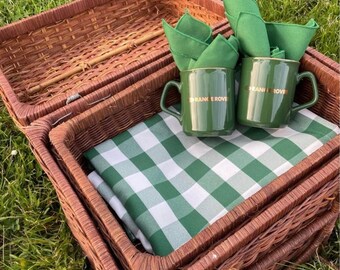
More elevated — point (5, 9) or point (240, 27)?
point (240, 27)

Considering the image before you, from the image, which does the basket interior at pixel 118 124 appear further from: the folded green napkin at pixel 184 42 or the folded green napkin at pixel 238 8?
the folded green napkin at pixel 238 8

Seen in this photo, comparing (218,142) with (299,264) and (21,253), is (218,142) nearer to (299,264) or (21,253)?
(299,264)

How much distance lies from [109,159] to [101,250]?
11.6 inches

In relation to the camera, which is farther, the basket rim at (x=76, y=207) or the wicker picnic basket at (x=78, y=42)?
the wicker picnic basket at (x=78, y=42)

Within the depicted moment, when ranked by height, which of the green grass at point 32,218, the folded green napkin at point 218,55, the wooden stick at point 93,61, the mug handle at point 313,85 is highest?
the folded green napkin at point 218,55

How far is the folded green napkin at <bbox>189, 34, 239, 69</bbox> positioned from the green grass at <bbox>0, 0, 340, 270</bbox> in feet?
1.72

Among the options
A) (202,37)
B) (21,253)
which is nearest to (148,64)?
(202,37)

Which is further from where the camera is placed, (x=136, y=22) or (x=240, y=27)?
(x=136, y=22)

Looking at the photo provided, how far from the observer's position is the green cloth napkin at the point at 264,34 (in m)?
0.94

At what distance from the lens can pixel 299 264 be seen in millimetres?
1058

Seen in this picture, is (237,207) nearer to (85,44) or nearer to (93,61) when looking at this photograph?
(93,61)

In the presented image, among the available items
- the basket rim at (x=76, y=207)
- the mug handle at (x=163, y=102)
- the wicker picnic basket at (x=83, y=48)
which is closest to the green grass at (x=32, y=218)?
the wicker picnic basket at (x=83, y=48)

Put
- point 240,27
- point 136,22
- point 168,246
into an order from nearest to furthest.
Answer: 1. point 168,246
2. point 240,27
3. point 136,22

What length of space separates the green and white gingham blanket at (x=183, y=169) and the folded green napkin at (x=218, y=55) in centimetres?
17
